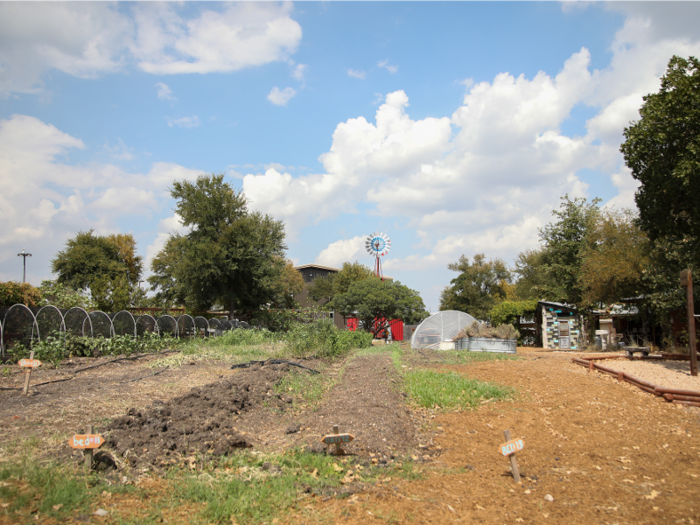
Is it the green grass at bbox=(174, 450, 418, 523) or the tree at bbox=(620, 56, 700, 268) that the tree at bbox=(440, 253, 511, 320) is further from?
the green grass at bbox=(174, 450, 418, 523)

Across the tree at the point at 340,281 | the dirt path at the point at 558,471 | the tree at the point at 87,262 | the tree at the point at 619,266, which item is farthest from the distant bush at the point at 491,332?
the tree at the point at 340,281

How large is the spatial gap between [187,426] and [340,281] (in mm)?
47415

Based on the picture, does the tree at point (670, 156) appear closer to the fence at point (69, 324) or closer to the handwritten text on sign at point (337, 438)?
the handwritten text on sign at point (337, 438)

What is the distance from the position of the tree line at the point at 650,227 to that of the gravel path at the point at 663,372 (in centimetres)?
371

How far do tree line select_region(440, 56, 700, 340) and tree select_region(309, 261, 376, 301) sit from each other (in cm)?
2554

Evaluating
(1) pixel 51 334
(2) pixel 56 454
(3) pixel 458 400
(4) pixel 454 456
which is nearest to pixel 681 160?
(3) pixel 458 400

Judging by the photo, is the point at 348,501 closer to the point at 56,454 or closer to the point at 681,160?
the point at 56,454

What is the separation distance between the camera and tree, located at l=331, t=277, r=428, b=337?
31109 millimetres

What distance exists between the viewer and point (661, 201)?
13602mm

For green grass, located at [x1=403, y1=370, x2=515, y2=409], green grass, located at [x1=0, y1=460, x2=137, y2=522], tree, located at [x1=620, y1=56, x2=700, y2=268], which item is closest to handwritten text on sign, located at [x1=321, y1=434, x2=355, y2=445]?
green grass, located at [x1=0, y1=460, x2=137, y2=522]

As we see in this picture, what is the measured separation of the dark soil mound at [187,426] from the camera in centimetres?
518

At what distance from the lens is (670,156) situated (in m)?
13.0

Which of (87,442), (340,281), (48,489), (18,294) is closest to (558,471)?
(87,442)

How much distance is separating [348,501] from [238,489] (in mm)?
1107
